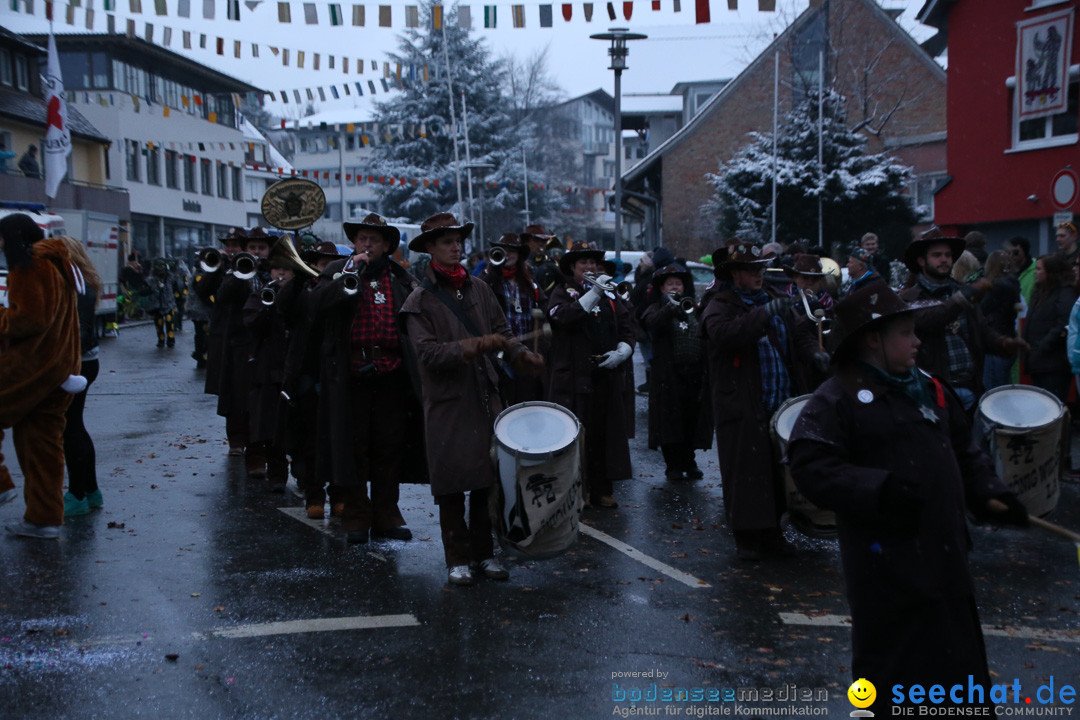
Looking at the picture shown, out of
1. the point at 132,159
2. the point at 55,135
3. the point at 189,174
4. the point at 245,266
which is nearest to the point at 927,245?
the point at 245,266

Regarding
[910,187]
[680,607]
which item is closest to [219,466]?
[680,607]

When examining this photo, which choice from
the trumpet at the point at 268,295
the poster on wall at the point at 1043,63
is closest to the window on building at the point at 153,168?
the poster on wall at the point at 1043,63

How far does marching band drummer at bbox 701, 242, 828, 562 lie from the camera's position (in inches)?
257

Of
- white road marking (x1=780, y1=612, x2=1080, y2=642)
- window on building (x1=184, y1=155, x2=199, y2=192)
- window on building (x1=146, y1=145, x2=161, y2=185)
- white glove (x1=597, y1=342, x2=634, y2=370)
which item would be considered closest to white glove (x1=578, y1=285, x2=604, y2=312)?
white glove (x1=597, y1=342, x2=634, y2=370)

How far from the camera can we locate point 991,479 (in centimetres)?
365

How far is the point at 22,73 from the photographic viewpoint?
130 feet

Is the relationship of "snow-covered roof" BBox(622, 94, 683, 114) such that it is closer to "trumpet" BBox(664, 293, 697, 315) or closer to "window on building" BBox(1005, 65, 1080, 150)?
"window on building" BBox(1005, 65, 1080, 150)

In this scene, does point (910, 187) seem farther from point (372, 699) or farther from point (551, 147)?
point (551, 147)

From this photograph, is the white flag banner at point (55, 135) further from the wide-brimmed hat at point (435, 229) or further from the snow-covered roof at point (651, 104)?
the snow-covered roof at point (651, 104)

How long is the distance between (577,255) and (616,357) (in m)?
0.87

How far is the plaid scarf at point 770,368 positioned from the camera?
6652 mm

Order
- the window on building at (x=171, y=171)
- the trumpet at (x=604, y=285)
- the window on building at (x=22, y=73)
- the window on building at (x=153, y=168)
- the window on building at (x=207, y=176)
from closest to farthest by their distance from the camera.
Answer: the trumpet at (x=604, y=285) → the window on building at (x=22, y=73) → the window on building at (x=153, y=168) → the window on building at (x=171, y=171) → the window on building at (x=207, y=176)

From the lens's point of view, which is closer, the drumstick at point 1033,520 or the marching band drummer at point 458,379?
the drumstick at point 1033,520

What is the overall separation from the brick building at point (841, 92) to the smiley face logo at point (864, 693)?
30162 millimetres
